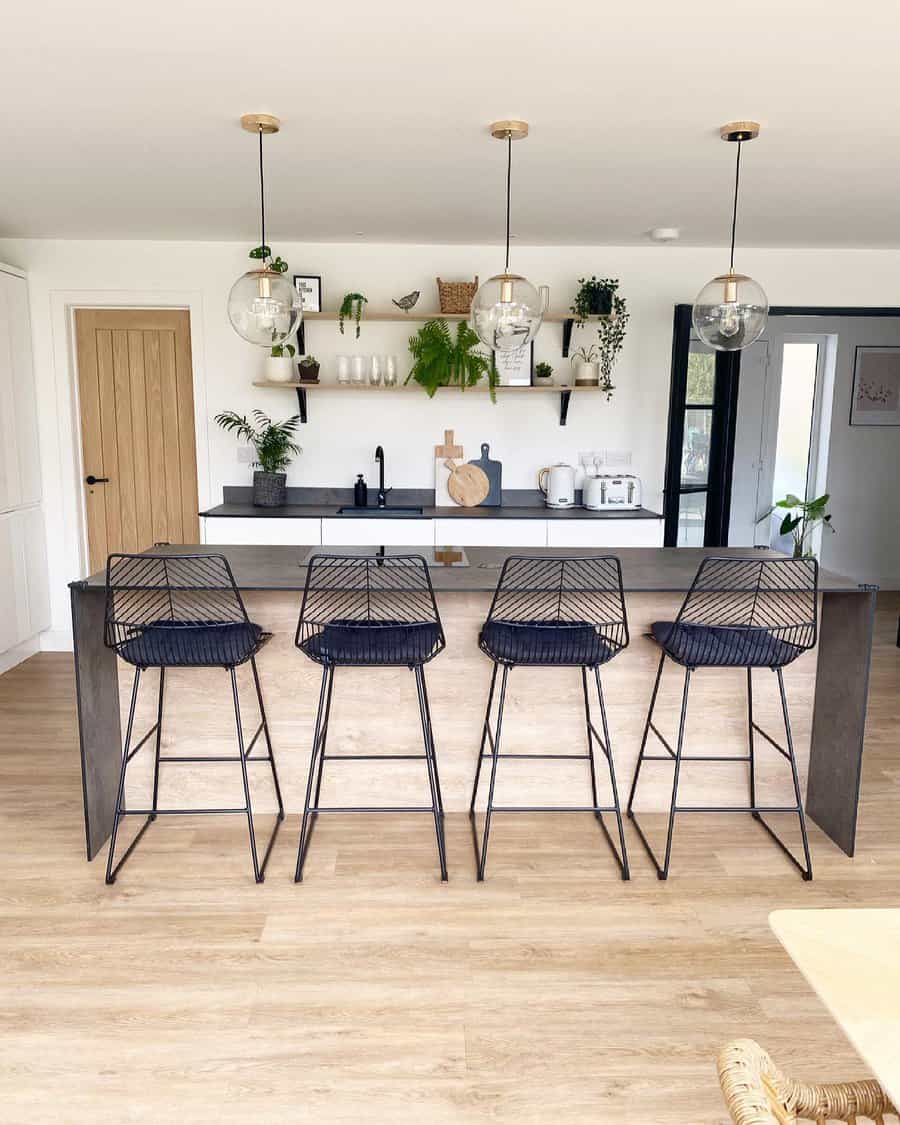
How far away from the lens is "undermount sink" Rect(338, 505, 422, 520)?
189 inches

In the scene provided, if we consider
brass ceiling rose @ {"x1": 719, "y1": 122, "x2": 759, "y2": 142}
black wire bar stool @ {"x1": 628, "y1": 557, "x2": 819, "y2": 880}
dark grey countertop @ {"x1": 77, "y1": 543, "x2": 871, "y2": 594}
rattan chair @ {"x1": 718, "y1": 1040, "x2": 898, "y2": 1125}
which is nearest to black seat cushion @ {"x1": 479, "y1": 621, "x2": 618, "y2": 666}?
dark grey countertop @ {"x1": 77, "y1": 543, "x2": 871, "y2": 594}

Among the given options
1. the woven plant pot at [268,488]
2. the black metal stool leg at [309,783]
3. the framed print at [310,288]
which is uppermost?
the framed print at [310,288]

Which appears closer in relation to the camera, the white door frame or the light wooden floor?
the light wooden floor

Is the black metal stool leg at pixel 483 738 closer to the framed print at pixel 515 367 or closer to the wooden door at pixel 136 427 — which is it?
the framed print at pixel 515 367

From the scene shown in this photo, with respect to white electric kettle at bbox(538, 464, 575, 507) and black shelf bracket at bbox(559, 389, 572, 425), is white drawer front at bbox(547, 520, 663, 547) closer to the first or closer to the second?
white electric kettle at bbox(538, 464, 575, 507)

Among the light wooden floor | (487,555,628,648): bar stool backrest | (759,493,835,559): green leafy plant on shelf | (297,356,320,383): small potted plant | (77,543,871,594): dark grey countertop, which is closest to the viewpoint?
the light wooden floor

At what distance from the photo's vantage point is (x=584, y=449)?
5238 mm

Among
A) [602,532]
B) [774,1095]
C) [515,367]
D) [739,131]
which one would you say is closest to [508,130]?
[739,131]

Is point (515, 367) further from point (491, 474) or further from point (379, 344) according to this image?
point (379, 344)

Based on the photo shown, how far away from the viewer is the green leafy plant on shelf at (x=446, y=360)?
4832 mm

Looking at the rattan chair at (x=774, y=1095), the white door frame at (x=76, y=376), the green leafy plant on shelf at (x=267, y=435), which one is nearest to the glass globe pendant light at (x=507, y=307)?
the green leafy plant on shelf at (x=267, y=435)

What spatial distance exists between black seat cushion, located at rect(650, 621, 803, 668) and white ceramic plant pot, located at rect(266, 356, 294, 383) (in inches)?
120

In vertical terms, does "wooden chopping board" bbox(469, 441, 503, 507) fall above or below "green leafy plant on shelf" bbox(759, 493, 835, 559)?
above

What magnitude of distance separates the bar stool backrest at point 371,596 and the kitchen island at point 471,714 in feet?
0.41
